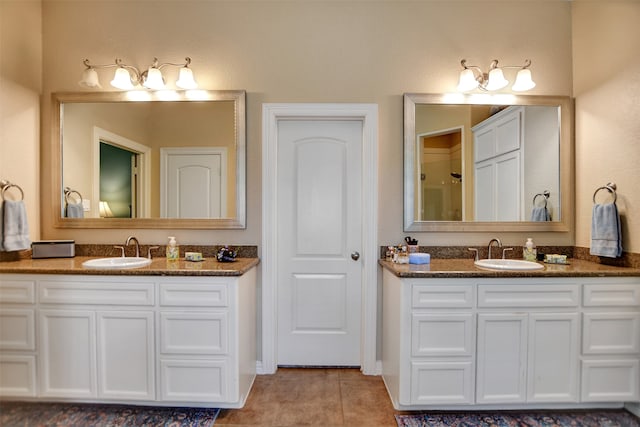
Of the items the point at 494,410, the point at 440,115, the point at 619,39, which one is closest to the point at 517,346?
the point at 494,410

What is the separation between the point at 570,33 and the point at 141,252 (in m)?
3.59

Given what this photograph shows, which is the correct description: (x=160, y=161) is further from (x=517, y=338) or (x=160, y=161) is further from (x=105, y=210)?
(x=517, y=338)

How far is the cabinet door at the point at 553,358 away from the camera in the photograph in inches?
74.5

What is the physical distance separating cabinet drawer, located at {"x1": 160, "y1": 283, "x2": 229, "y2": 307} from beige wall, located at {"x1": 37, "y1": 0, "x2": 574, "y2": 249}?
578 mm

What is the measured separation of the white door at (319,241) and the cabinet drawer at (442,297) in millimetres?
672

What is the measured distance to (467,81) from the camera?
7.57ft

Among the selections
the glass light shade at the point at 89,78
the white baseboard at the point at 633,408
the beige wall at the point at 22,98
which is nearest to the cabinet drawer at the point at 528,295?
the white baseboard at the point at 633,408

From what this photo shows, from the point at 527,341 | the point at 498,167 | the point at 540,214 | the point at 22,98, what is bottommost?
the point at 527,341

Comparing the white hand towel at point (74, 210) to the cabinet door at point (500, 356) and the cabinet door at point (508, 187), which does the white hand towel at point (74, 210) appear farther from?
the cabinet door at point (508, 187)

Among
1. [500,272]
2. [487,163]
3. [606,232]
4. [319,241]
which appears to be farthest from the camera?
[319,241]

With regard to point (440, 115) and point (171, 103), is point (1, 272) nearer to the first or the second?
point (171, 103)

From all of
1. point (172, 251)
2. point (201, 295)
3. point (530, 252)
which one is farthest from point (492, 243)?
point (172, 251)

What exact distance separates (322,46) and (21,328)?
104 inches

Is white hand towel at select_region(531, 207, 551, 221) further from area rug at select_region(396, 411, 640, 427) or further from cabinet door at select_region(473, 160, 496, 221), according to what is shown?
area rug at select_region(396, 411, 640, 427)
